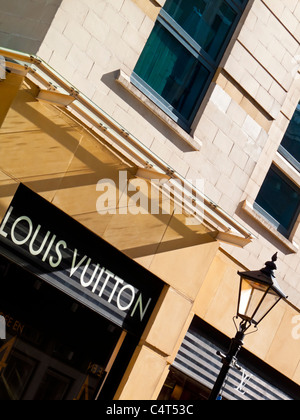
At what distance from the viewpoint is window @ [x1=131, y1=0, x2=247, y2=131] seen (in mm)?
9984

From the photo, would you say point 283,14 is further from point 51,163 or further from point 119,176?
point 51,163

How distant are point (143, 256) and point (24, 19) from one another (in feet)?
11.8

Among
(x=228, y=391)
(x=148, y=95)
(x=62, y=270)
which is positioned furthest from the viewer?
(x=228, y=391)

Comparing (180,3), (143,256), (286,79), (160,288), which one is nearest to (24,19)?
(180,3)

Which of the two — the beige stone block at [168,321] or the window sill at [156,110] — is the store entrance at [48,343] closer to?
the beige stone block at [168,321]

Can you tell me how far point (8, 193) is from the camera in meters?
8.28

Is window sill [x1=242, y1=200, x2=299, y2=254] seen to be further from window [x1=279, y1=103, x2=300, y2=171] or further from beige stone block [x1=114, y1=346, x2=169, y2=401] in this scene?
beige stone block [x1=114, y1=346, x2=169, y2=401]

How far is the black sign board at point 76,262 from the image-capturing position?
A: 8570 millimetres

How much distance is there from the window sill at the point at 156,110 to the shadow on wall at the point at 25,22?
4.12 feet

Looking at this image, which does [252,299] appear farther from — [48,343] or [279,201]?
[279,201]

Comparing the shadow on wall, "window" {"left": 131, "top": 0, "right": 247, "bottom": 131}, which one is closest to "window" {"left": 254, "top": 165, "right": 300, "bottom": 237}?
"window" {"left": 131, "top": 0, "right": 247, "bottom": 131}

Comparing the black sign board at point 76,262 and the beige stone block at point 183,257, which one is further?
the beige stone block at point 183,257

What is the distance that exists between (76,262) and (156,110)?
98.4 inches

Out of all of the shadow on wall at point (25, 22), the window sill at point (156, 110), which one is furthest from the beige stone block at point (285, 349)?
→ the shadow on wall at point (25, 22)
